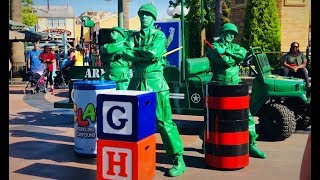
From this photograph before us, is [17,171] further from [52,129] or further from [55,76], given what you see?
[55,76]

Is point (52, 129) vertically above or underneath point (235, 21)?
underneath

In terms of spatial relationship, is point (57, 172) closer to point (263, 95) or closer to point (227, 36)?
point (227, 36)

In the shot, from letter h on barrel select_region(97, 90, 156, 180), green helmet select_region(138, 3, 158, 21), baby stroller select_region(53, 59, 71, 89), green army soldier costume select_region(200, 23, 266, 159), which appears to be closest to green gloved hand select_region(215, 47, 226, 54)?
green army soldier costume select_region(200, 23, 266, 159)

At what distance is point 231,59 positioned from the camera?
5.28m

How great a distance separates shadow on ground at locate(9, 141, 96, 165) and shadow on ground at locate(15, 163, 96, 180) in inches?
13.5

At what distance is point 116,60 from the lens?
6535mm

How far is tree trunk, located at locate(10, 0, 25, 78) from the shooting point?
62.5 ft

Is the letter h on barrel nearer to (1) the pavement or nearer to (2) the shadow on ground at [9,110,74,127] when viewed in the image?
(1) the pavement

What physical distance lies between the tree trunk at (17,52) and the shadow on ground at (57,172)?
14748 millimetres

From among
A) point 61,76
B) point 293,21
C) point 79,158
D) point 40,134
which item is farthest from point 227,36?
point 293,21

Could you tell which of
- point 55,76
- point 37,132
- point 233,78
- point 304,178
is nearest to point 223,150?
point 233,78

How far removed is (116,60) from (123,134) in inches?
116
